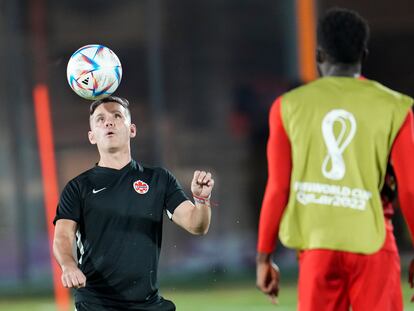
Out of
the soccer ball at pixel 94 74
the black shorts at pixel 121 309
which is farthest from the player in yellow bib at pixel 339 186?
the soccer ball at pixel 94 74

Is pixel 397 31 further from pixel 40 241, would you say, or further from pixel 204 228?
pixel 204 228

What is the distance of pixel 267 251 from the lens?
14.8ft

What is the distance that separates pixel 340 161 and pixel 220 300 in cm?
666

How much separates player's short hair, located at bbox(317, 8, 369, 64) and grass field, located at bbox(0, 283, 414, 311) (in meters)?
5.16

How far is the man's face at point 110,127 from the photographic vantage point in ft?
17.7

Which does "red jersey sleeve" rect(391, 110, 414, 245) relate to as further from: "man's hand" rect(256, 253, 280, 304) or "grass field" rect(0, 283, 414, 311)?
"grass field" rect(0, 283, 414, 311)

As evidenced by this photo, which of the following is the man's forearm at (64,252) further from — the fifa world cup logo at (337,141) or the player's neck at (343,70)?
the player's neck at (343,70)

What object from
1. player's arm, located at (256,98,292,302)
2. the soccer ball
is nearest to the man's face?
the soccer ball

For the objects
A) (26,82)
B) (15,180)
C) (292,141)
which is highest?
(292,141)

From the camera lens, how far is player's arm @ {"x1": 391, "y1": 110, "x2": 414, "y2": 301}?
4352 millimetres

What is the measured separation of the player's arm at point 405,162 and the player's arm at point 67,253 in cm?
147

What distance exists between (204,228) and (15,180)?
8027mm

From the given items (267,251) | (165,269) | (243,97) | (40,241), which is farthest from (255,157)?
(267,251)

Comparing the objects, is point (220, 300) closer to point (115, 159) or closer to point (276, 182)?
point (115, 159)
